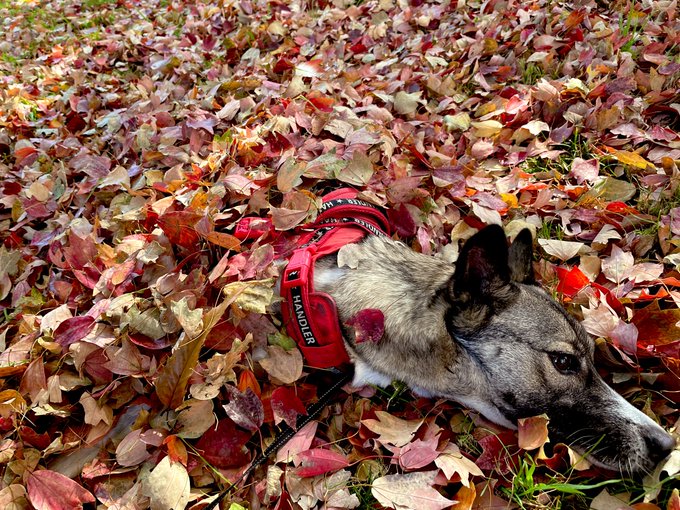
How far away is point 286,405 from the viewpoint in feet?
7.96

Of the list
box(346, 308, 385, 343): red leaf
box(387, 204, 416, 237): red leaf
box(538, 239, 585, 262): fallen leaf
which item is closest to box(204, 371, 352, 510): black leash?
box(346, 308, 385, 343): red leaf

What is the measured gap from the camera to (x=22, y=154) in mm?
4555

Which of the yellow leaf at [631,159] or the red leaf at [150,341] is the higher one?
the yellow leaf at [631,159]

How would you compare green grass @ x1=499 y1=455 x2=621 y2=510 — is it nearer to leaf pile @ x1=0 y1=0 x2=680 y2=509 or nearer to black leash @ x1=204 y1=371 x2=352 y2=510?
leaf pile @ x1=0 y1=0 x2=680 y2=509

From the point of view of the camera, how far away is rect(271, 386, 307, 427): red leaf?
2385 millimetres

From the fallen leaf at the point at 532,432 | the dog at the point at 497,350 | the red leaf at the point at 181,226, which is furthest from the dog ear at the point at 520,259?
the red leaf at the point at 181,226

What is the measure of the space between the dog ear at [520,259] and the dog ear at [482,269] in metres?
0.22

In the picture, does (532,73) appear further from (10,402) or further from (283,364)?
(10,402)

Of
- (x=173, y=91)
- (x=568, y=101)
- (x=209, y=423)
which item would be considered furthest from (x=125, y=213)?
(x=568, y=101)

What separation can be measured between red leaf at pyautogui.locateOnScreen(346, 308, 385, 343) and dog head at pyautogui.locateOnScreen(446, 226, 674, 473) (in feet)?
1.14

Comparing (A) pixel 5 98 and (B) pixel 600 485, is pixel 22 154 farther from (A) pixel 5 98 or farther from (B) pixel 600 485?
(B) pixel 600 485

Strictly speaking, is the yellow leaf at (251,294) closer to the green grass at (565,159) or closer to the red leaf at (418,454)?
the red leaf at (418,454)

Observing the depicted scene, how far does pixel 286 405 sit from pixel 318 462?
1.07 feet

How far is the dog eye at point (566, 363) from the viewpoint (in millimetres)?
2305
